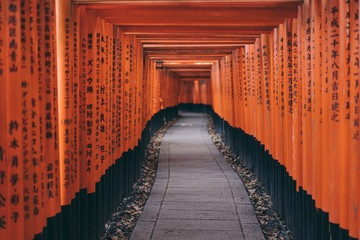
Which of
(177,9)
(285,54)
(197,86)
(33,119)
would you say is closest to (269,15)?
(285,54)

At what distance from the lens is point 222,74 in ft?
51.1

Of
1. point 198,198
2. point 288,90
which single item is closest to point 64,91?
point 288,90

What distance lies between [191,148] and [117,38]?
8155 mm

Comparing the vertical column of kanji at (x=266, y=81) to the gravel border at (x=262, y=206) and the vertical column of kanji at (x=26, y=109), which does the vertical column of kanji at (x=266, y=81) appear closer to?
the gravel border at (x=262, y=206)

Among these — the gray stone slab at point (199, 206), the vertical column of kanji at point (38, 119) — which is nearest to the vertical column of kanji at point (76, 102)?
the vertical column of kanji at point (38, 119)

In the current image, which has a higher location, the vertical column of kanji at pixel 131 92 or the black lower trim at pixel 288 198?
the vertical column of kanji at pixel 131 92

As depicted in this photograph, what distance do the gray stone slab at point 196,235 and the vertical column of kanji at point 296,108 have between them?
4.20 feet

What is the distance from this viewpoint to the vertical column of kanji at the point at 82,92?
16.4 feet

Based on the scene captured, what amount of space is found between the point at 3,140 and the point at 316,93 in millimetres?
3185

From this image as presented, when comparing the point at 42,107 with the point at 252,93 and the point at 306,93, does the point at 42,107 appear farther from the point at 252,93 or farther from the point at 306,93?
the point at 252,93

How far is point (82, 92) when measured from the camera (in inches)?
199

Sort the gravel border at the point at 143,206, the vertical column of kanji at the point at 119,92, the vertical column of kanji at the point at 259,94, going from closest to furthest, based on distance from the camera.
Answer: the gravel border at the point at 143,206
the vertical column of kanji at the point at 119,92
the vertical column of kanji at the point at 259,94

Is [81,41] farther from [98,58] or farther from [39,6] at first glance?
[39,6]

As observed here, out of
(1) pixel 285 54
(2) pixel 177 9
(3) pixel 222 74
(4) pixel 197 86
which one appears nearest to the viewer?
(2) pixel 177 9
